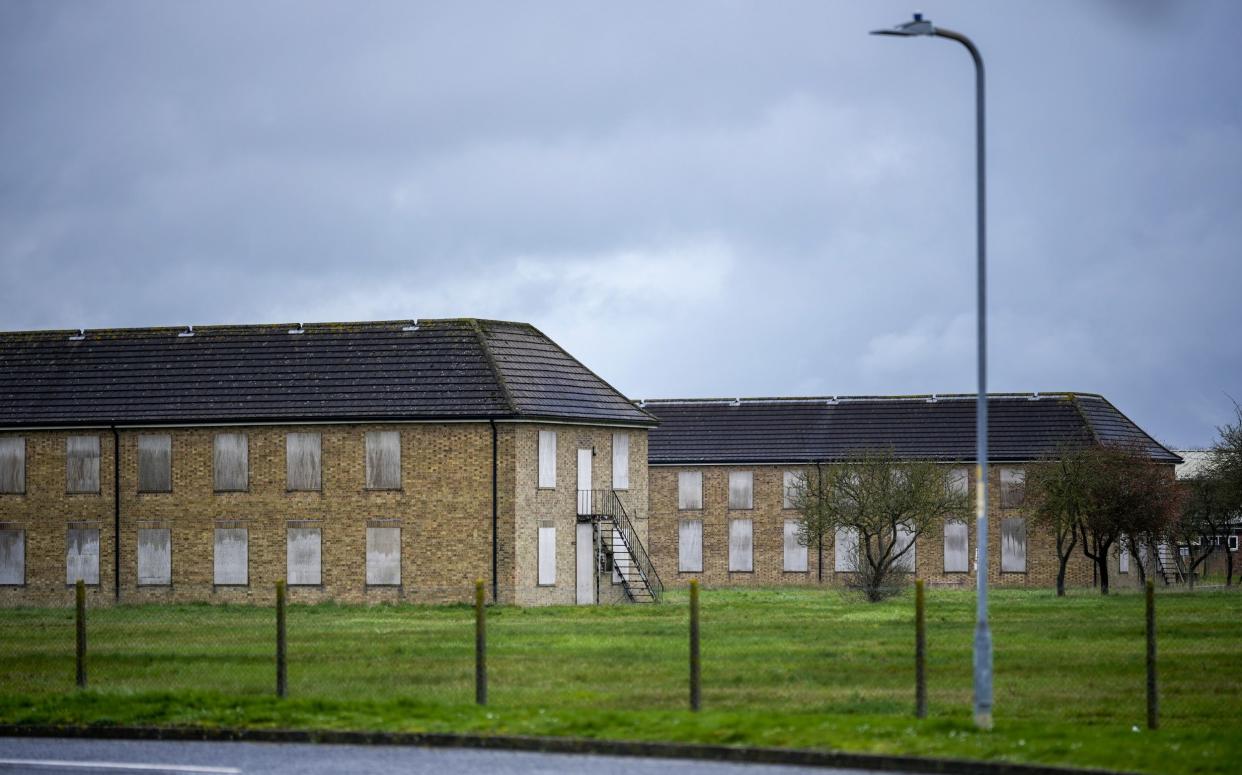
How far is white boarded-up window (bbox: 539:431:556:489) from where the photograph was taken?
5181 centimetres

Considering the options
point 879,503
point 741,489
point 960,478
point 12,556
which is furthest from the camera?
point 741,489

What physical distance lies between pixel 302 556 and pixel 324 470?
2.58m

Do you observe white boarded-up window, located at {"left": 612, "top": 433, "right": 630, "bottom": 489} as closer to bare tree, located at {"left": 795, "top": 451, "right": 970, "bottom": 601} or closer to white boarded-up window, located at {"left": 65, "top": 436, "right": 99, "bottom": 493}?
bare tree, located at {"left": 795, "top": 451, "right": 970, "bottom": 601}

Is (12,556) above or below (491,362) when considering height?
below

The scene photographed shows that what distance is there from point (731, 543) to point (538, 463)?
2194 cm

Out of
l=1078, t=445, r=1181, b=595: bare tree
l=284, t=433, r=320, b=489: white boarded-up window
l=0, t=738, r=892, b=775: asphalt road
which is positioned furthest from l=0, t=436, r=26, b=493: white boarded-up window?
l=0, t=738, r=892, b=775: asphalt road

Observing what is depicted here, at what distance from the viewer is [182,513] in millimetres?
52844

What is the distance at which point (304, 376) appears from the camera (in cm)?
5375

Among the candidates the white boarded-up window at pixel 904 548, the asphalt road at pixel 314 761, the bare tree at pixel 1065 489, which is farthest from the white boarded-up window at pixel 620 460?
the asphalt road at pixel 314 761

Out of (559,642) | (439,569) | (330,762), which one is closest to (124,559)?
(439,569)

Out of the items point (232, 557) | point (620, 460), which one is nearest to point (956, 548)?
point (620, 460)

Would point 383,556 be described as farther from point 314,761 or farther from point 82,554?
point 314,761

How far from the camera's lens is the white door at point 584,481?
176 feet

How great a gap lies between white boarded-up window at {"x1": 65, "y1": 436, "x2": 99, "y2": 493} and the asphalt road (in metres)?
36.6
